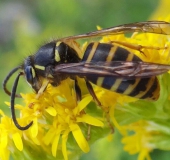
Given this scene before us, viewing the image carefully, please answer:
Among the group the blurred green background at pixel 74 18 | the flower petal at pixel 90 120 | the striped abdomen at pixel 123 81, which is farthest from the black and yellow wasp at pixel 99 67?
the blurred green background at pixel 74 18

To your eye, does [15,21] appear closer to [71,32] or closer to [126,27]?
[71,32]

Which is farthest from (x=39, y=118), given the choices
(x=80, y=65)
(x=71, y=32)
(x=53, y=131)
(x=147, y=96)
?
(x=71, y=32)

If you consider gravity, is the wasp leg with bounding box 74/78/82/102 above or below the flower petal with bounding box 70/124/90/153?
above

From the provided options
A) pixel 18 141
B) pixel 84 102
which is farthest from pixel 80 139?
pixel 18 141

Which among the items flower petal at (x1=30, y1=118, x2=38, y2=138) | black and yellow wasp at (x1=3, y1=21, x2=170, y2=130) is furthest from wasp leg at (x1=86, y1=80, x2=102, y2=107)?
flower petal at (x1=30, y1=118, x2=38, y2=138)

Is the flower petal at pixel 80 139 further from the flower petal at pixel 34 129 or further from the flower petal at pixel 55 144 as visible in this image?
the flower petal at pixel 34 129

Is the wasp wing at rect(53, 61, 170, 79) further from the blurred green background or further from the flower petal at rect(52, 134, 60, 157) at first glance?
the blurred green background
